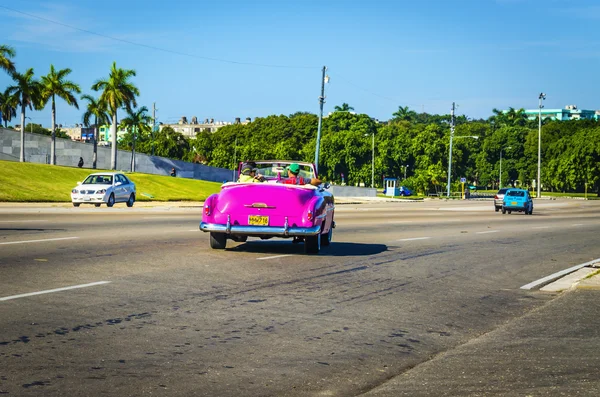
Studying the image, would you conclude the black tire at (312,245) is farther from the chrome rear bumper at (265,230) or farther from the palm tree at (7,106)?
the palm tree at (7,106)

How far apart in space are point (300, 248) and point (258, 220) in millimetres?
2595

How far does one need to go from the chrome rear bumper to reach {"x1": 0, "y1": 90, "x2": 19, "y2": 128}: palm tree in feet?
234

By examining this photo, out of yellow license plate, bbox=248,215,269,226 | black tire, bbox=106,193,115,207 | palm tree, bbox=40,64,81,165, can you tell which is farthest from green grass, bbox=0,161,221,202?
yellow license plate, bbox=248,215,269,226

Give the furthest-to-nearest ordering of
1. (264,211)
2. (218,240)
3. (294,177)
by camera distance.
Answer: (294,177)
(218,240)
(264,211)

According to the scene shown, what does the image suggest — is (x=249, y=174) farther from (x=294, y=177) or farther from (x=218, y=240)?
(x=218, y=240)

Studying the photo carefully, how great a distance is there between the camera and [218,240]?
50.4ft

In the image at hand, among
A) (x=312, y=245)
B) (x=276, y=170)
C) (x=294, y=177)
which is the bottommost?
(x=312, y=245)

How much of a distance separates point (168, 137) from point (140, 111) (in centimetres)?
5817

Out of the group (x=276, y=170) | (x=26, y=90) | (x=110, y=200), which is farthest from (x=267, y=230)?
(x=26, y=90)

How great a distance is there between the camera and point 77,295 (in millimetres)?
9523

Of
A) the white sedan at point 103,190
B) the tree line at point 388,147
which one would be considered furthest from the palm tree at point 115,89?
the white sedan at point 103,190

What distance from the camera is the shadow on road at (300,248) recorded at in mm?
15969

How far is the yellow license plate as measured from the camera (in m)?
14.5

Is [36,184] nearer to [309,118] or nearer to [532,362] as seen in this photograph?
[532,362]
